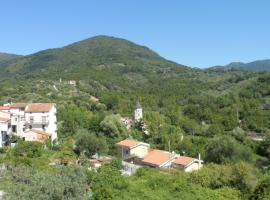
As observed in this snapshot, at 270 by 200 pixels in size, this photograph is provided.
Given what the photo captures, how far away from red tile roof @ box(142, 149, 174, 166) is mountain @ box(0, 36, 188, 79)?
2668 inches

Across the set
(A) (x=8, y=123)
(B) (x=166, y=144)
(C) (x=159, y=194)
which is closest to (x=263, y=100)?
(B) (x=166, y=144)

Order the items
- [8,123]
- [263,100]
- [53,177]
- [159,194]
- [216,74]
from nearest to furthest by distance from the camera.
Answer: [53,177] → [159,194] → [8,123] → [263,100] → [216,74]

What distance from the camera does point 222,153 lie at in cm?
4547

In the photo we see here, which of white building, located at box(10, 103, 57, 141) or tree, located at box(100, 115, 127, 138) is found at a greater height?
white building, located at box(10, 103, 57, 141)

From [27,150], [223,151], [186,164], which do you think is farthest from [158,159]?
[27,150]

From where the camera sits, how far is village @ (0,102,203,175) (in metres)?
39.6

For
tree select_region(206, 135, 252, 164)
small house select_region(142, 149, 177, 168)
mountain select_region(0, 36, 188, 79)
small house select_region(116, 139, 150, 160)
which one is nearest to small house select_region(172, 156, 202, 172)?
small house select_region(142, 149, 177, 168)

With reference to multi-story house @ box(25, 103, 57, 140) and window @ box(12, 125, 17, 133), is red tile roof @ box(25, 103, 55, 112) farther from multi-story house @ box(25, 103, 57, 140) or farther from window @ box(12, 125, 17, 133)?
window @ box(12, 125, 17, 133)

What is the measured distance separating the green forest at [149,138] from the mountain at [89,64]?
79.7 inches

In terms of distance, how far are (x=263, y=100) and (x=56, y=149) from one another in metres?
54.1

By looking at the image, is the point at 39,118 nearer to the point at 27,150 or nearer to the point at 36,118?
the point at 36,118

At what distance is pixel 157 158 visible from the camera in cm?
4150

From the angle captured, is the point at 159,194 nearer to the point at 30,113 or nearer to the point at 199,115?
the point at 30,113

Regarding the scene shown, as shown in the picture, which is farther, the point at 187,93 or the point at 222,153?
the point at 187,93
